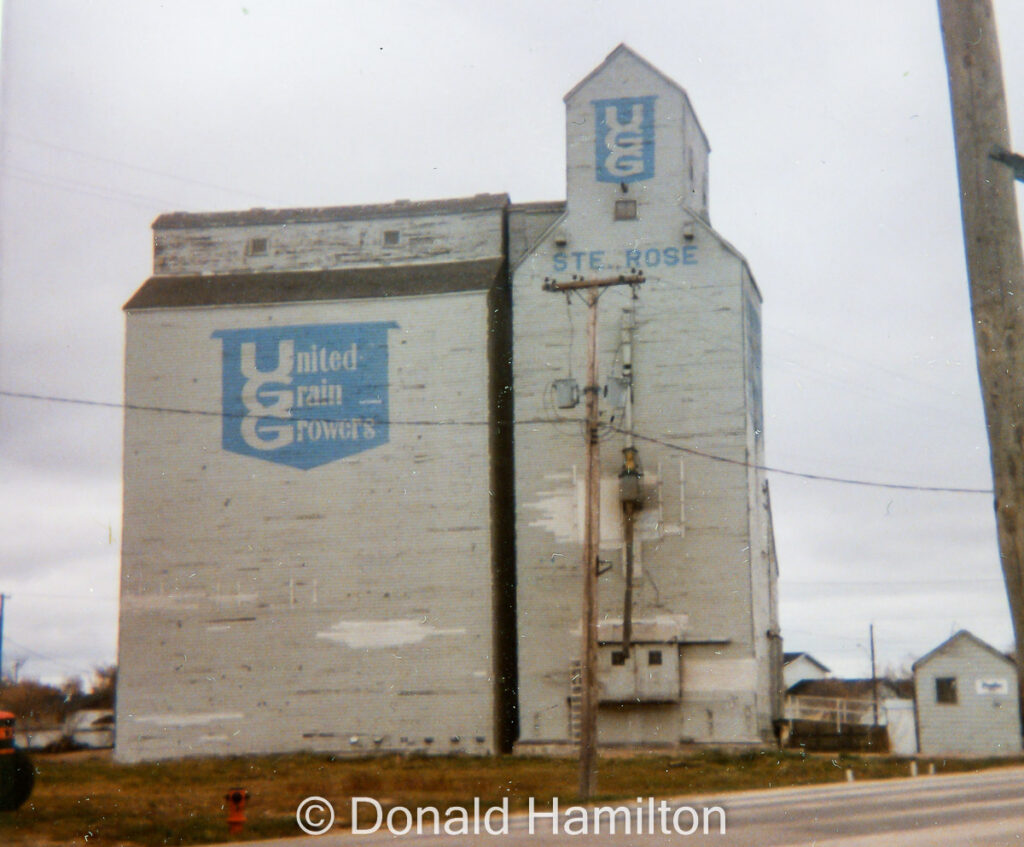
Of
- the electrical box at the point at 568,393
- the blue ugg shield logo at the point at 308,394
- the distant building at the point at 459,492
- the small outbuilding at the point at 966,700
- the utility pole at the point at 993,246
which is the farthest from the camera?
the small outbuilding at the point at 966,700

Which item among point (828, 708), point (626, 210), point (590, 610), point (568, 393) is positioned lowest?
point (828, 708)

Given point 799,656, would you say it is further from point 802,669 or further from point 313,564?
point 313,564

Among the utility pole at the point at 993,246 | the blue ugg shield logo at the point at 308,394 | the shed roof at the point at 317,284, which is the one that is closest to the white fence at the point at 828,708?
the shed roof at the point at 317,284

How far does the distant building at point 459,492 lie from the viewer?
33.9 metres

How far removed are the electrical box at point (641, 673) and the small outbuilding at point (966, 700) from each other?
68.7 feet

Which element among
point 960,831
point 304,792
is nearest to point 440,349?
point 304,792

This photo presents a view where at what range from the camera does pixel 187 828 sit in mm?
15875

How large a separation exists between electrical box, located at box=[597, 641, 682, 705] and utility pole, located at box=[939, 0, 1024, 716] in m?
28.1

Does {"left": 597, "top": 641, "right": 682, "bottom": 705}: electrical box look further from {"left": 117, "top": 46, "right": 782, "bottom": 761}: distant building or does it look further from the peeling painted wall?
the peeling painted wall

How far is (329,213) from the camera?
38.5 metres

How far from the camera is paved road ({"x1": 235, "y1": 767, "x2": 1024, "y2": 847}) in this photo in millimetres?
11961

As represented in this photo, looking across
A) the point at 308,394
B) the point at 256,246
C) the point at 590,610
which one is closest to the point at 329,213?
the point at 256,246

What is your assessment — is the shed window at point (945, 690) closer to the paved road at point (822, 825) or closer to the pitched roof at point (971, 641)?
the pitched roof at point (971, 641)

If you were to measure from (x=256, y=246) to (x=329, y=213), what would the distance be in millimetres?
2476
